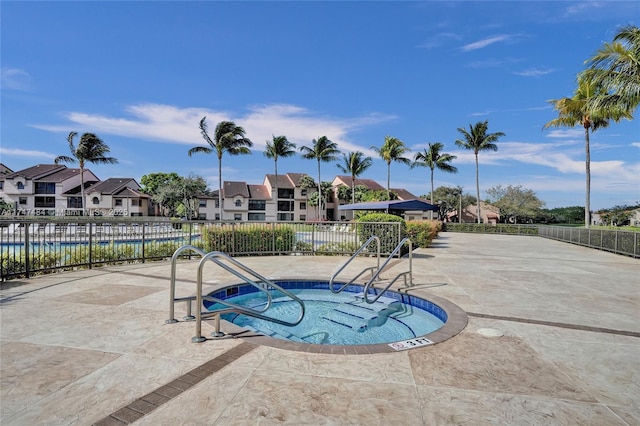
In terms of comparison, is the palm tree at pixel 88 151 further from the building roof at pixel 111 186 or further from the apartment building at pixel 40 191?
the apartment building at pixel 40 191

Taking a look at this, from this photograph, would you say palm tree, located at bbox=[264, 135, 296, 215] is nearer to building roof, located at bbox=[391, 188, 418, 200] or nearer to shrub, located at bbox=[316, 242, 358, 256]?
building roof, located at bbox=[391, 188, 418, 200]

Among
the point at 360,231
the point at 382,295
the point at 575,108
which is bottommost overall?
the point at 382,295

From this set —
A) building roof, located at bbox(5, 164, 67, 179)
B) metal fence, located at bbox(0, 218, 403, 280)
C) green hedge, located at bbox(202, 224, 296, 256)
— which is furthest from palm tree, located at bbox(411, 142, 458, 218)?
building roof, located at bbox(5, 164, 67, 179)

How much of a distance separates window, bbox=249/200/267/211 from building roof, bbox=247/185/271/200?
52 centimetres

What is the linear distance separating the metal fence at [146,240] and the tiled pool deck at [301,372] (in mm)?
2327

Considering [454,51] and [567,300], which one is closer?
[567,300]

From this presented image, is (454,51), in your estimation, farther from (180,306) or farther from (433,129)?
(433,129)

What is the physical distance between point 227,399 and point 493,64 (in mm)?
17739

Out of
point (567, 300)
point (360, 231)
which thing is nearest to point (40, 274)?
point (360, 231)

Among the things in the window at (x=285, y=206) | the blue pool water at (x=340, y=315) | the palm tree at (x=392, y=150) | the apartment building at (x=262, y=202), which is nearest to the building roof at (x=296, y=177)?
the apartment building at (x=262, y=202)

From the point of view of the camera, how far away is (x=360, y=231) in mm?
11250

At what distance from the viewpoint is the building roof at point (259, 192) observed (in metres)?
50.9

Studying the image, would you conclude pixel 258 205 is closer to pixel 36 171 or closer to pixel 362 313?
pixel 36 171

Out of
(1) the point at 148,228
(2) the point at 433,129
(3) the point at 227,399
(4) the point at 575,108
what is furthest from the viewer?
(2) the point at 433,129
